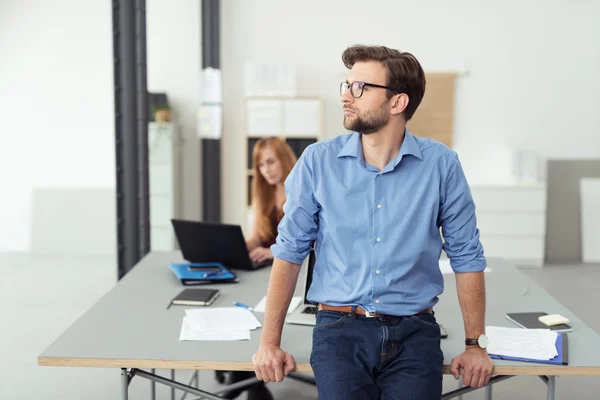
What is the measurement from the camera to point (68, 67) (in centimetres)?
705

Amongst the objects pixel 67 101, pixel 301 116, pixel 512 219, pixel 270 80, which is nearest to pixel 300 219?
pixel 301 116

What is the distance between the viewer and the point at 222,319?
254 cm

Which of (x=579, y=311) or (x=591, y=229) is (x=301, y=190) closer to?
(x=579, y=311)

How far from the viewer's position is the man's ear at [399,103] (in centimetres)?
230

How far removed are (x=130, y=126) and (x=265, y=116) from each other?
2.62 meters

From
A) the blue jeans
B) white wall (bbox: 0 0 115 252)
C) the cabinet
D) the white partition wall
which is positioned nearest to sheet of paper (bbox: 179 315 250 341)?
the blue jeans

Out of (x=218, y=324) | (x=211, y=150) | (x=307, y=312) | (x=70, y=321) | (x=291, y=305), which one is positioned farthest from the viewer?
(x=211, y=150)

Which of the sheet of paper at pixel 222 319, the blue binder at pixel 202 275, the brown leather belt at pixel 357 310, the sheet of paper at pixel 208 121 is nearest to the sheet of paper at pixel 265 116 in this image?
the sheet of paper at pixel 208 121

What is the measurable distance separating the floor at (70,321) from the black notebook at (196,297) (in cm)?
98

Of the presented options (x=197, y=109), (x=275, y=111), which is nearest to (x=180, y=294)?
(x=275, y=111)

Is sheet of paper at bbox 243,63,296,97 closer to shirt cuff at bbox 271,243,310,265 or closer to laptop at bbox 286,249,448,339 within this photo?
laptop at bbox 286,249,448,339

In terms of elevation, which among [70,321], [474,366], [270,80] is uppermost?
[270,80]

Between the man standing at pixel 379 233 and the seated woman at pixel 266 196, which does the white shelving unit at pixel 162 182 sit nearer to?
the seated woman at pixel 266 196

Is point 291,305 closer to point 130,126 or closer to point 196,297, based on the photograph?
point 196,297
